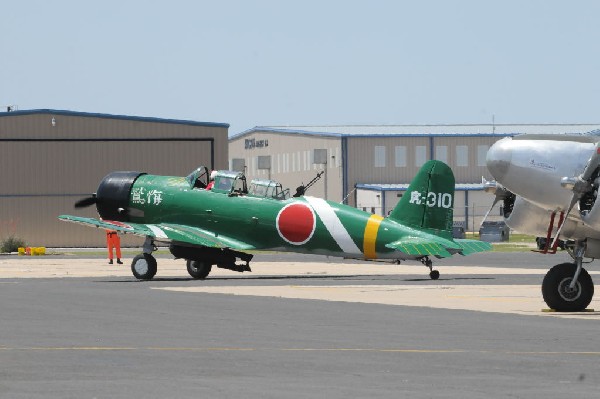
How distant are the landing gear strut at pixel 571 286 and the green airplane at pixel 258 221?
478 inches

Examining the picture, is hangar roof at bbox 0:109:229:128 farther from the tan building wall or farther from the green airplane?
the green airplane

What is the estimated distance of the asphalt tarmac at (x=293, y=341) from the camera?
13.2 metres

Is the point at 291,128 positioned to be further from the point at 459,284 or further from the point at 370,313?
the point at 370,313

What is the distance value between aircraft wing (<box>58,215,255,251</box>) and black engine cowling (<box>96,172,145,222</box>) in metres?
1.17

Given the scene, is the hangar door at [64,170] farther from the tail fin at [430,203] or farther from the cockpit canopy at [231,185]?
the tail fin at [430,203]

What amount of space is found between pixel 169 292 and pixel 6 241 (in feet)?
118

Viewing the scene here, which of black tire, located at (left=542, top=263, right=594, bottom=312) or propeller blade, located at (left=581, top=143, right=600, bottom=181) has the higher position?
propeller blade, located at (left=581, top=143, right=600, bottom=181)

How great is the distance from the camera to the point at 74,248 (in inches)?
2916

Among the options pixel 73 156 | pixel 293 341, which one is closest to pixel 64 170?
pixel 73 156

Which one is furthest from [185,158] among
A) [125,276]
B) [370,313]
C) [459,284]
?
[370,313]

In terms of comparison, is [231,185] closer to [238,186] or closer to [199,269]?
[238,186]

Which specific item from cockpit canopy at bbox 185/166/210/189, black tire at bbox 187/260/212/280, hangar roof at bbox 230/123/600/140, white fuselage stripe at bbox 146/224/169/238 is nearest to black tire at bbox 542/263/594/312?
white fuselage stripe at bbox 146/224/169/238

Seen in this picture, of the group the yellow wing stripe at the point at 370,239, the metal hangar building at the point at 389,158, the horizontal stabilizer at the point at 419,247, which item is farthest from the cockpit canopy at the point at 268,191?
the metal hangar building at the point at 389,158

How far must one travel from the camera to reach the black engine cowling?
3981 cm
